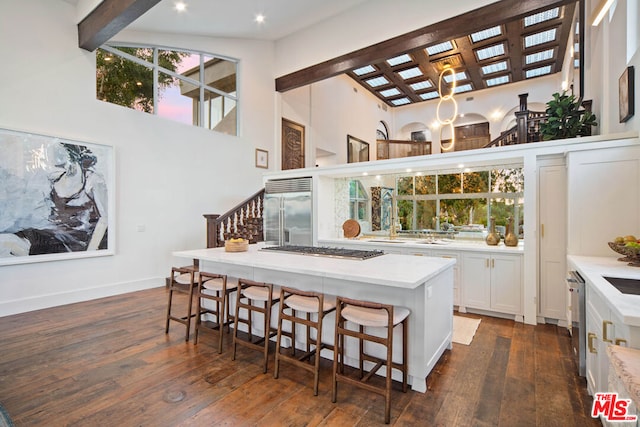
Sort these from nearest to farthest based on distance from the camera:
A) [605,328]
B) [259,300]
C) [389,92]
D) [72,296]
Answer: [605,328], [259,300], [72,296], [389,92]

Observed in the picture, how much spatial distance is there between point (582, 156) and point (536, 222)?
841mm

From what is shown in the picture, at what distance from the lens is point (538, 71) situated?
345 inches

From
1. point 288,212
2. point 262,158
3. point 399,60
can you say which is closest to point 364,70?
point 399,60

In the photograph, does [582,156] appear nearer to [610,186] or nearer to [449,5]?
[610,186]

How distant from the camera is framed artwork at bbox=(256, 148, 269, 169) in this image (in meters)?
7.23

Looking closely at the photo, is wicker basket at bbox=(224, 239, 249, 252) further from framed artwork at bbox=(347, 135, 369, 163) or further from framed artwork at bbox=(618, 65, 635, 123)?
framed artwork at bbox=(347, 135, 369, 163)

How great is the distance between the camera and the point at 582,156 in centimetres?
308

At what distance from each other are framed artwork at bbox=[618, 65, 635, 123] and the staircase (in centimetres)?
516

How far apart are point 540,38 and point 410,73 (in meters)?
2.96

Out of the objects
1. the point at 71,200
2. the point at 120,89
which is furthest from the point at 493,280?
the point at 120,89

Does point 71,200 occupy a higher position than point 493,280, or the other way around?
point 71,200

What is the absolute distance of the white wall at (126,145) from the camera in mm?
4117

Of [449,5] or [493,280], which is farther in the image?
[449,5]

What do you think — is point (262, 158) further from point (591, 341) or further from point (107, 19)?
point (591, 341)
